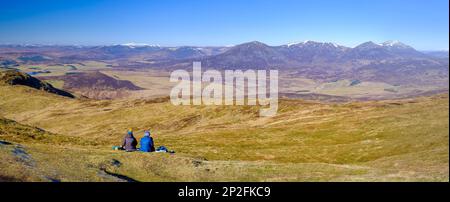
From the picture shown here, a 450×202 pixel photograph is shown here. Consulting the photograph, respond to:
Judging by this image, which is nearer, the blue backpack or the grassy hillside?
the grassy hillside

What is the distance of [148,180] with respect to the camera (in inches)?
1401

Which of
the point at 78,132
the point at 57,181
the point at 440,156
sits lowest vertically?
the point at 78,132

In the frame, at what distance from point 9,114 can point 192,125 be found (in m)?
90.2

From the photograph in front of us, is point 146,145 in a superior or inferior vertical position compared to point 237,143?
superior

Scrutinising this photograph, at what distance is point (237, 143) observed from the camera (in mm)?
85312

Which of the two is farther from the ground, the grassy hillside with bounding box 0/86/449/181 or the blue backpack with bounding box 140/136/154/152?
the blue backpack with bounding box 140/136/154/152

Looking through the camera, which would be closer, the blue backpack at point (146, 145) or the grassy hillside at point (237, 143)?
the grassy hillside at point (237, 143)

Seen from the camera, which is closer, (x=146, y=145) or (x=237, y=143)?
(x=146, y=145)

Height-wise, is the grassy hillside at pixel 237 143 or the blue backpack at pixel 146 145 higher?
the blue backpack at pixel 146 145

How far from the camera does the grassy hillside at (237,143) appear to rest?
3788 cm

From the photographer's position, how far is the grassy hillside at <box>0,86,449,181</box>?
37875 millimetres

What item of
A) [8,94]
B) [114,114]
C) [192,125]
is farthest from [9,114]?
[192,125]
